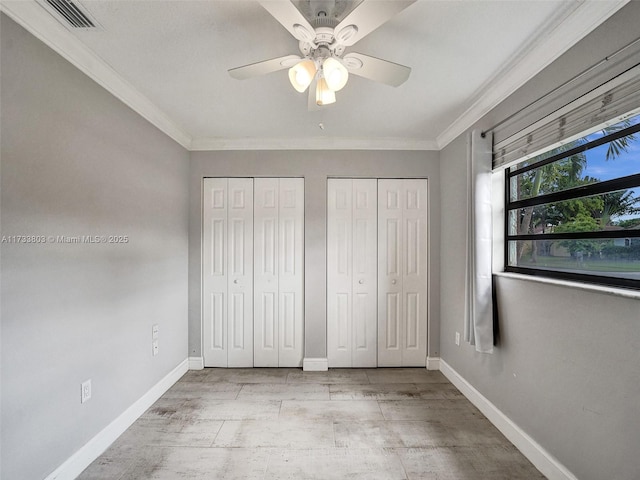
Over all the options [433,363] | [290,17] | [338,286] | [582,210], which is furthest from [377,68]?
[433,363]

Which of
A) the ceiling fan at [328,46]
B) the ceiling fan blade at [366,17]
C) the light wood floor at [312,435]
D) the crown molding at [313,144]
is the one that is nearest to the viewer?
the ceiling fan blade at [366,17]

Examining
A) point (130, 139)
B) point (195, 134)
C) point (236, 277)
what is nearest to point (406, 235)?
point (236, 277)

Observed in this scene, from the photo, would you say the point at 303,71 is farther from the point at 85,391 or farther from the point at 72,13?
the point at 85,391

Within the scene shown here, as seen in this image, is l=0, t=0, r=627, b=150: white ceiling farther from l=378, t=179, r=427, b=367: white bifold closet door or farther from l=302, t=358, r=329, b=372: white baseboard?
l=302, t=358, r=329, b=372: white baseboard

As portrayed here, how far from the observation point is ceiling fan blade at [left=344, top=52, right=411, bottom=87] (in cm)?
140

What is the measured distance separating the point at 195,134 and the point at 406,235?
243 centimetres

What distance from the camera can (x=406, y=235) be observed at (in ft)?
10.6

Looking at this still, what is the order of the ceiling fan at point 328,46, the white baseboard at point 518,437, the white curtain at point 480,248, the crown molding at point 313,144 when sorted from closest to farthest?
the ceiling fan at point 328,46, the white baseboard at point 518,437, the white curtain at point 480,248, the crown molding at point 313,144

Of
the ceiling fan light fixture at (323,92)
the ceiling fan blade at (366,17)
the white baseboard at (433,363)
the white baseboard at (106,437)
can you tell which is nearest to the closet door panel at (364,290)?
the white baseboard at (433,363)

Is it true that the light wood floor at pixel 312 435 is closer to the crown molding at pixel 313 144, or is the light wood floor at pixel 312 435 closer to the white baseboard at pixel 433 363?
the white baseboard at pixel 433 363

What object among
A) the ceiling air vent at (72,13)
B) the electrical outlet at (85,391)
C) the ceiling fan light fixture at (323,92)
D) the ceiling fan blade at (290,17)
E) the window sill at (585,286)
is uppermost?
the ceiling air vent at (72,13)

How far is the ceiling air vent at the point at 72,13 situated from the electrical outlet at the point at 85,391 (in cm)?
198

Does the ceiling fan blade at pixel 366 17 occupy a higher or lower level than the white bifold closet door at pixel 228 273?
higher

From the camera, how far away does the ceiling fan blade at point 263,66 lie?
4.67 feet
